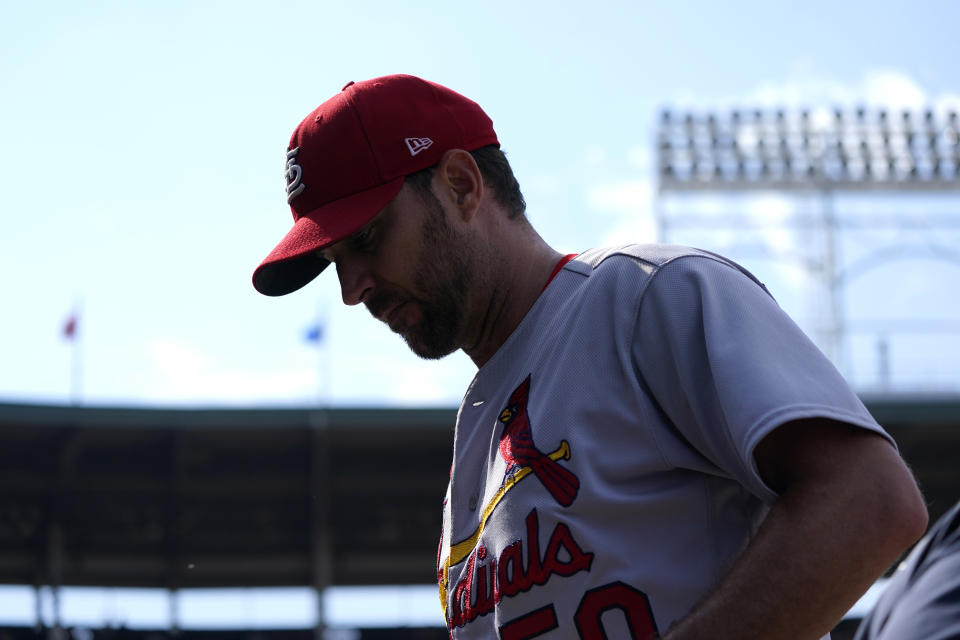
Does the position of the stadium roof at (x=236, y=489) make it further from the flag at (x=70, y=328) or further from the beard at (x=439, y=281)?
the beard at (x=439, y=281)

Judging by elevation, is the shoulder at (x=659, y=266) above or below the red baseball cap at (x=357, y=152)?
below

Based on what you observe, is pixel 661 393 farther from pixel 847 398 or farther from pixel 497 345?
pixel 497 345

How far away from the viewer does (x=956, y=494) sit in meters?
20.2

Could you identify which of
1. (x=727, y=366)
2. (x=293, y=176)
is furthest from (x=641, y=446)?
(x=293, y=176)

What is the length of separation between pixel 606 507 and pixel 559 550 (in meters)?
0.09

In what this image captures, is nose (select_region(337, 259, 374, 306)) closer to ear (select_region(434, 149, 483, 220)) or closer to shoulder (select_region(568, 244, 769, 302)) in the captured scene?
ear (select_region(434, 149, 483, 220))

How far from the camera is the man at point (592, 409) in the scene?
131cm

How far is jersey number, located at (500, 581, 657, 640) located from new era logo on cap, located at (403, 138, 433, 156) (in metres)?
0.77

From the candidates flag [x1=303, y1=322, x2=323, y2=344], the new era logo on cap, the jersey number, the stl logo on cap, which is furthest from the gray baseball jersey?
flag [x1=303, y1=322, x2=323, y2=344]

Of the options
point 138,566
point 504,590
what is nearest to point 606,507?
point 504,590

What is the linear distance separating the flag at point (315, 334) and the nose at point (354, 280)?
2157cm

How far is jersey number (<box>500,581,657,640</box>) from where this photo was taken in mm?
1476

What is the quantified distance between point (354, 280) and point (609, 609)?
728mm

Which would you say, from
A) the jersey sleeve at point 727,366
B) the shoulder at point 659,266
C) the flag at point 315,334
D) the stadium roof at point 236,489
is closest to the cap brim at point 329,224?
the shoulder at point 659,266
